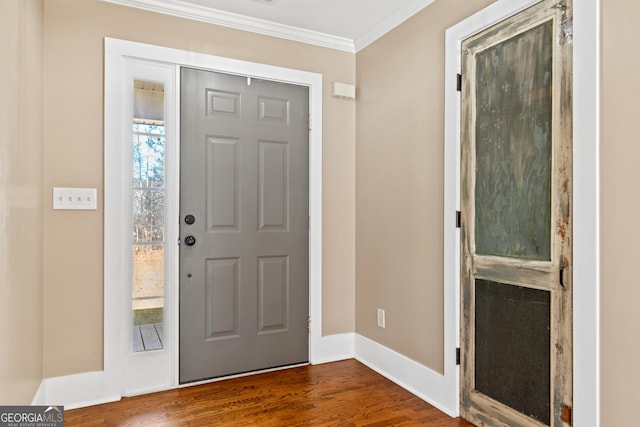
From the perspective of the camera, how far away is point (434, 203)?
2.53m

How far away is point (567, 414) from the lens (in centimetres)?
175

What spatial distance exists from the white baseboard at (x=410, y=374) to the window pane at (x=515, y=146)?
34.2 inches

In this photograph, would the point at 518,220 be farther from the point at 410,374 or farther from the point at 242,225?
the point at 242,225

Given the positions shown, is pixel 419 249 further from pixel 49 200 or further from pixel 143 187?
pixel 49 200

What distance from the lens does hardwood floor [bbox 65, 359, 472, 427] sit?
2266mm

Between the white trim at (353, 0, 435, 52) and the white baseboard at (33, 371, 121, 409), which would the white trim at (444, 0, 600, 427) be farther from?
the white baseboard at (33, 371, 121, 409)

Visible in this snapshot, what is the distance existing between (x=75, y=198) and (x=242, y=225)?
106 cm

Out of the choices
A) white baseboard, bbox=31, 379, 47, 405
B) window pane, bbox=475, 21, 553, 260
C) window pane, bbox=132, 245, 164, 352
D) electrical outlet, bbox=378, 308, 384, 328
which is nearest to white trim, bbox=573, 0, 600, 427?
window pane, bbox=475, 21, 553, 260

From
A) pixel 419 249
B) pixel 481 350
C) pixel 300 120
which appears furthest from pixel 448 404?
pixel 300 120

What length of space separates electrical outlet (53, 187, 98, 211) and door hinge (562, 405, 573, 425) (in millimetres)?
2724

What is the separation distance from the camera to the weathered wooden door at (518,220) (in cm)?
179

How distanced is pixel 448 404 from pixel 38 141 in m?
2.79

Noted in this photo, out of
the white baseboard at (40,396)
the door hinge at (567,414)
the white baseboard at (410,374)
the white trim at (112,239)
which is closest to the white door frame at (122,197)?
the white trim at (112,239)

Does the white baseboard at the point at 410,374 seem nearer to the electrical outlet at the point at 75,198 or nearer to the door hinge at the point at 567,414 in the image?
the door hinge at the point at 567,414
